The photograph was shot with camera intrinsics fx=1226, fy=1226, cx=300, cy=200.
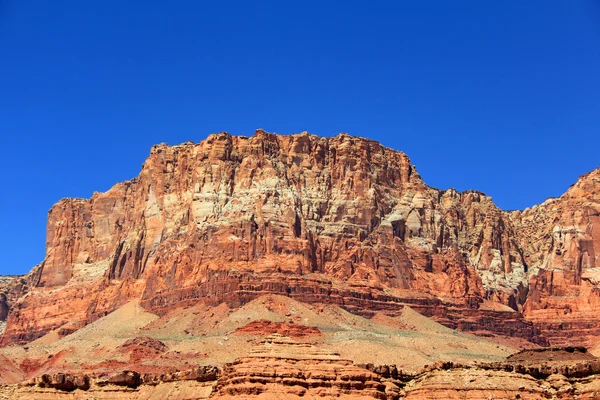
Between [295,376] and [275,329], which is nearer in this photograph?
[295,376]

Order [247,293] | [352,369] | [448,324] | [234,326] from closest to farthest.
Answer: [352,369] → [234,326] → [247,293] → [448,324]

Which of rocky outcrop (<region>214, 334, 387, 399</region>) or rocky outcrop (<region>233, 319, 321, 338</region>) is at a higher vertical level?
rocky outcrop (<region>233, 319, 321, 338</region>)

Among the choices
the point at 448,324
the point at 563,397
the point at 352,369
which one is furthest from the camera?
the point at 448,324

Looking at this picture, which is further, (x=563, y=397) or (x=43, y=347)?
(x=43, y=347)

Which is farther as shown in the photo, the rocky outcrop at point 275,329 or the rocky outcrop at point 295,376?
the rocky outcrop at point 275,329

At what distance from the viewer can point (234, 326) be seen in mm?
169625

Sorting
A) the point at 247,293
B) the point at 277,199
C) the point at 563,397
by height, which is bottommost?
the point at 563,397

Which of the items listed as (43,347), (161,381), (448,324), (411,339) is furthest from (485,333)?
(161,381)

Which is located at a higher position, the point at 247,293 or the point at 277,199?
the point at 277,199

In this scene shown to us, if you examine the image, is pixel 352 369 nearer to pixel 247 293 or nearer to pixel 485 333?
pixel 247 293

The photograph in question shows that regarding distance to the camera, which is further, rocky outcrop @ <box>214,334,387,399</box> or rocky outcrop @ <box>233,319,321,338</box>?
rocky outcrop @ <box>233,319,321,338</box>

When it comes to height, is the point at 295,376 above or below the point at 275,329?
below

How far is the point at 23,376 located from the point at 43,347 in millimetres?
13719

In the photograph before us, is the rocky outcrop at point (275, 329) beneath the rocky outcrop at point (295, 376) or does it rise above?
above
